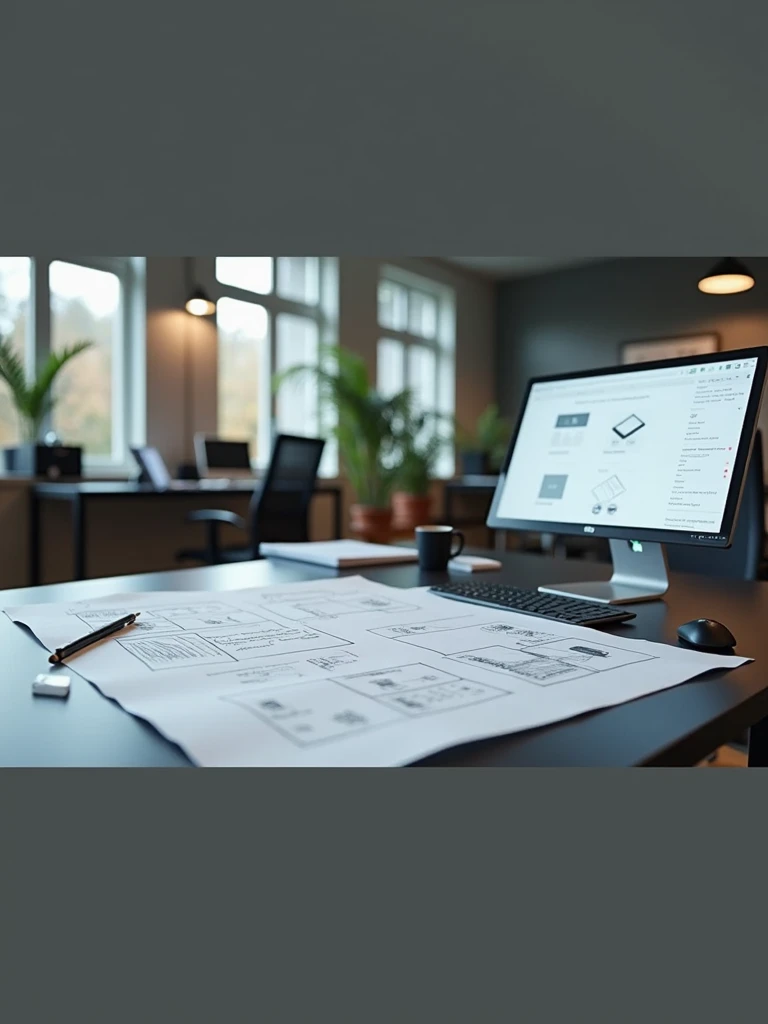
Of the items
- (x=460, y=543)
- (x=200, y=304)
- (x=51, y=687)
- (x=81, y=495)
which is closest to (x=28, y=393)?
(x=81, y=495)

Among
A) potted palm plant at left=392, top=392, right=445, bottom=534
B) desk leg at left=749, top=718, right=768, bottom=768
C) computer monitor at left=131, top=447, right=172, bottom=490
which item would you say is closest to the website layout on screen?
desk leg at left=749, top=718, right=768, bottom=768

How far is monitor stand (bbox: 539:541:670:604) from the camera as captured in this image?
0.97m

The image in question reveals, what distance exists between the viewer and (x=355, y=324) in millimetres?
5664

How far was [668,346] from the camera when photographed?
6250 millimetres

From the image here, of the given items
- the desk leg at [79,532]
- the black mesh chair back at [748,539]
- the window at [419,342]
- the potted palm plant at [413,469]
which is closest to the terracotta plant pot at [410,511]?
the potted palm plant at [413,469]

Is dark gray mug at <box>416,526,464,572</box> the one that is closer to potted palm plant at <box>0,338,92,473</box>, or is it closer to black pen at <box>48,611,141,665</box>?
black pen at <box>48,611,141,665</box>

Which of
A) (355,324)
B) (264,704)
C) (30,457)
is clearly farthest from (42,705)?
(355,324)

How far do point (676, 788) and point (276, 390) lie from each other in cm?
463

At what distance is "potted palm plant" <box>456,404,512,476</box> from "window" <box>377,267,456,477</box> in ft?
0.70

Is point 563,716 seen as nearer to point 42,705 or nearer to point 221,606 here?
point 42,705

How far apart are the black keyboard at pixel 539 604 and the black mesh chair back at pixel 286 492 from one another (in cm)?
199

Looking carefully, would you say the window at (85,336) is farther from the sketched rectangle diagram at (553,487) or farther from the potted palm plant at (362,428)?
the sketched rectangle diagram at (553,487)

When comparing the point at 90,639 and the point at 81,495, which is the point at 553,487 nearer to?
the point at 90,639

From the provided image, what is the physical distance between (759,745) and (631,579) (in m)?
0.29
